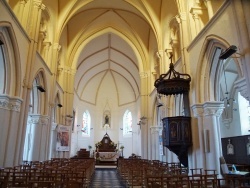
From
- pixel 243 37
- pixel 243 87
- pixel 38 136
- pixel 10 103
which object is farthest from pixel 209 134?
pixel 38 136

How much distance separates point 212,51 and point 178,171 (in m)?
5.22

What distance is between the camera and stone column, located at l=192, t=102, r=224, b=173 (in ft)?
31.4

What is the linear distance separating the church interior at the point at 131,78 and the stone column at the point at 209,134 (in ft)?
0.14

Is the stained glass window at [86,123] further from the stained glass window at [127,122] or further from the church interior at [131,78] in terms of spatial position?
the stained glass window at [127,122]

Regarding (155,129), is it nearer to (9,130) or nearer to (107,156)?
(107,156)

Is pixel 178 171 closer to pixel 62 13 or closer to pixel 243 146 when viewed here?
pixel 243 146

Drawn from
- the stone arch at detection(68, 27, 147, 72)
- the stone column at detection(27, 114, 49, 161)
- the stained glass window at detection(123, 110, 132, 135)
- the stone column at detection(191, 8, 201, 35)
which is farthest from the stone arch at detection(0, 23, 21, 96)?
the stained glass window at detection(123, 110, 132, 135)

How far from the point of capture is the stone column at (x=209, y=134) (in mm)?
9562

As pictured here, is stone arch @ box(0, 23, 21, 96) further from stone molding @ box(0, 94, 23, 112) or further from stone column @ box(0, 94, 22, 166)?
stone column @ box(0, 94, 22, 166)

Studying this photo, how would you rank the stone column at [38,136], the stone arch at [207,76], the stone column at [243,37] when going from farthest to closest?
the stone column at [38,136] < the stone arch at [207,76] < the stone column at [243,37]

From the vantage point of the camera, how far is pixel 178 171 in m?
9.37

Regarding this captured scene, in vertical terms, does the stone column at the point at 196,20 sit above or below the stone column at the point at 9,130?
above

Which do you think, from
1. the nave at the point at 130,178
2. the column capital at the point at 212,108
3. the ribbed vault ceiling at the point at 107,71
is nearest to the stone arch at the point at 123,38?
the ribbed vault ceiling at the point at 107,71

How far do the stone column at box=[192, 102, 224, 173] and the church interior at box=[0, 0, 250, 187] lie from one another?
4 cm
